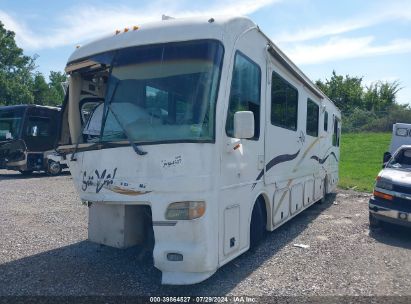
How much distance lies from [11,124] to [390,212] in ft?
50.2

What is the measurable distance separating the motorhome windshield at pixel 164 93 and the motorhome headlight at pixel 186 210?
27.2 inches

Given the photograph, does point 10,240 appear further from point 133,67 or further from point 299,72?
point 299,72

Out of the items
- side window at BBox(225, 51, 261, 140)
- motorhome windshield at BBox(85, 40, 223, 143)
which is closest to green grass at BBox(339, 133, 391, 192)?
side window at BBox(225, 51, 261, 140)

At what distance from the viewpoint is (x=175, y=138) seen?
14.5ft

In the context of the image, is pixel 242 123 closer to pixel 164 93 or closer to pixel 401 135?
pixel 164 93

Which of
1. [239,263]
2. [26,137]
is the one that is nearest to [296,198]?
[239,263]

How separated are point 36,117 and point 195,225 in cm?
1515

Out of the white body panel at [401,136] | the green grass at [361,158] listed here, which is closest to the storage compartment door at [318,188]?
the green grass at [361,158]

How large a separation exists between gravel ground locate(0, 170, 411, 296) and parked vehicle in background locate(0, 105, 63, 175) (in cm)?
837

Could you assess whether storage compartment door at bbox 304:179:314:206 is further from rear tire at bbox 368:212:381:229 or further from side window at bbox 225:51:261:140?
side window at bbox 225:51:261:140

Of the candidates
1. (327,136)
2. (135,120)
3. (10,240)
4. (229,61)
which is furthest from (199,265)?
(327,136)

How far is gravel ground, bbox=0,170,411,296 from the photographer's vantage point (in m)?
4.89

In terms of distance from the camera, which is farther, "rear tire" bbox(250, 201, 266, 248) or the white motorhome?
"rear tire" bbox(250, 201, 266, 248)

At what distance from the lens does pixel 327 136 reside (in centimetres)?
1156
